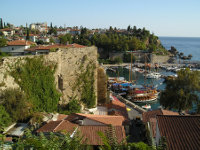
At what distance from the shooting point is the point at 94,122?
43.3ft

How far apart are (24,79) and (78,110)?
545cm

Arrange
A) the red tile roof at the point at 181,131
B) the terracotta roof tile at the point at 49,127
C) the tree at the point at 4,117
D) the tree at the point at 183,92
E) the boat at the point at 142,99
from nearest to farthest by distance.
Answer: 1. the red tile roof at the point at 181,131
2. the terracotta roof tile at the point at 49,127
3. the tree at the point at 4,117
4. the tree at the point at 183,92
5. the boat at the point at 142,99

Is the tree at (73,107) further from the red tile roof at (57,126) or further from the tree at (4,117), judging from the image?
the tree at (4,117)

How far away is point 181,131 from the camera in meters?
6.76

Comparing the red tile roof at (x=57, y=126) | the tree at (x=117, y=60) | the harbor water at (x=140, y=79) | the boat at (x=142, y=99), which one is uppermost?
the tree at (x=117, y=60)

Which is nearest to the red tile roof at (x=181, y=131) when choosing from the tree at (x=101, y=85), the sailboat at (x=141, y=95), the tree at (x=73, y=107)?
the tree at (x=73, y=107)

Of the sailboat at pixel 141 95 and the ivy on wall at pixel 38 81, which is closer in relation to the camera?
the ivy on wall at pixel 38 81

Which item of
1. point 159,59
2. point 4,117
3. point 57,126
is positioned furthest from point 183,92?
point 159,59

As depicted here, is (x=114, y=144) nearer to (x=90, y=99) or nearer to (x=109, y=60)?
(x=90, y=99)

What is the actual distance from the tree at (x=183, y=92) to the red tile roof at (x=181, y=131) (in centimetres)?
1234

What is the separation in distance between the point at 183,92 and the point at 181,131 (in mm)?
13546

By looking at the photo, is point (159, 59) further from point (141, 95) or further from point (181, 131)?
point (181, 131)

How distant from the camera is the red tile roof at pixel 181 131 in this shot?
19.5 feet

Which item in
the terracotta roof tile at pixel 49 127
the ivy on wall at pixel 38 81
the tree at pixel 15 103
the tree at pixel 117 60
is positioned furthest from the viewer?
the tree at pixel 117 60
